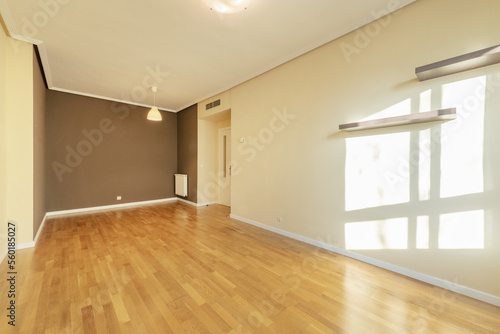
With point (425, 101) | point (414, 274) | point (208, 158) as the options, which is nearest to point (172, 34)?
point (425, 101)

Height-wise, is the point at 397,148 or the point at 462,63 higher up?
the point at 462,63

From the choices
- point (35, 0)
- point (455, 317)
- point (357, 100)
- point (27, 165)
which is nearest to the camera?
point (455, 317)

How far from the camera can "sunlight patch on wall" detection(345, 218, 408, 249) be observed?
93.5 inches

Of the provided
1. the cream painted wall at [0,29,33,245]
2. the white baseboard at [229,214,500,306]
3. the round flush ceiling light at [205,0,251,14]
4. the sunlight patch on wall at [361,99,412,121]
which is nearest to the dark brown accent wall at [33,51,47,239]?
the cream painted wall at [0,29,33,245]

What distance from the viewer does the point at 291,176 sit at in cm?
355

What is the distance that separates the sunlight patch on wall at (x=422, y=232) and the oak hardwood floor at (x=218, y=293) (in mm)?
426

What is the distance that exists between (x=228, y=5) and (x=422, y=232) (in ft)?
10.9

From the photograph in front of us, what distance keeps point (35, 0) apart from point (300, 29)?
317 cm

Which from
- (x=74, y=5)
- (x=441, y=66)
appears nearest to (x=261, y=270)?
(x=441, y=66)

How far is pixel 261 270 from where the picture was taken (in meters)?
2.47

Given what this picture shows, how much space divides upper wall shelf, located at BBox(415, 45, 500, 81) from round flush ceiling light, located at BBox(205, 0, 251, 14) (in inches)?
78.6

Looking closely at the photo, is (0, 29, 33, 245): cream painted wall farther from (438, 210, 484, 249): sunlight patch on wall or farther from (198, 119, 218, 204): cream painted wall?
(438, 210, 484, 249): sunlight patch on wall

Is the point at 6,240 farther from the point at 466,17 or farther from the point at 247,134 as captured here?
the point at 466,17

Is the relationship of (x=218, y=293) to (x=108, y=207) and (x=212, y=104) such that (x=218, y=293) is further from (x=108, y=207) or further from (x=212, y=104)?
(x=108, y=207)
